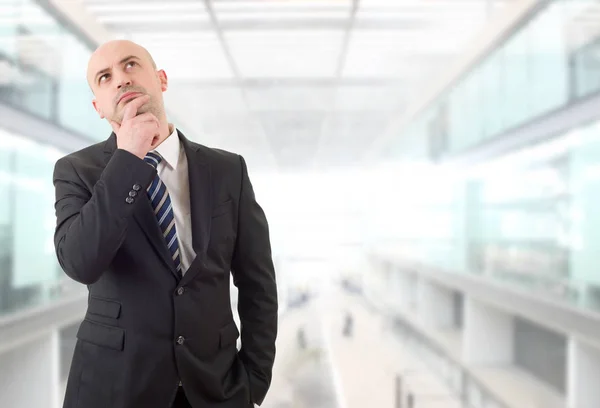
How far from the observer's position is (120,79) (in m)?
1.04

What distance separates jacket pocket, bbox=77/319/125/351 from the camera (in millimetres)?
999

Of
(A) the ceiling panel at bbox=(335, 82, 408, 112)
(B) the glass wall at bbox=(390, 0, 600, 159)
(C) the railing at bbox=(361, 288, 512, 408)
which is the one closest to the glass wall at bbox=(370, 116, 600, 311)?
(B) the glass wall at bbox=(390, 0, 600, 159)

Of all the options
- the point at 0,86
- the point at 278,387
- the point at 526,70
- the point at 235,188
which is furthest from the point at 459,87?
the point at 235,188

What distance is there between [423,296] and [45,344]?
A: 170 inches

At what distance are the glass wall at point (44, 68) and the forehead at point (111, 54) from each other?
1.16 m

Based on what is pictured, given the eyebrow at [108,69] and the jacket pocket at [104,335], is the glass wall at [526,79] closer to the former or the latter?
the eyebrow at [108,69]

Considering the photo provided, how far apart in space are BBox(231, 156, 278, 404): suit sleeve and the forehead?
28 centimetres

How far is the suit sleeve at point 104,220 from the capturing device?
0.87 metres

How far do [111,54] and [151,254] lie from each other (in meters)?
0.37

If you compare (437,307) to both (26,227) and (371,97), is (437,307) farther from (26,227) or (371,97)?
(26,227)

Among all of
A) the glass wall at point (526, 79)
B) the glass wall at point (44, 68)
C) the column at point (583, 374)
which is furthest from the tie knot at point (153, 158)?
the column at point (583, 374)

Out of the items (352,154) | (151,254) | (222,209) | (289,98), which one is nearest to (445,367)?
(352,154)

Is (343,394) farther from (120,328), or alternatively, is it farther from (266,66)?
(120,328)

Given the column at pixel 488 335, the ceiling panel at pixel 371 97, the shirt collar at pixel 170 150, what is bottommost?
the column at pixel 488 335
